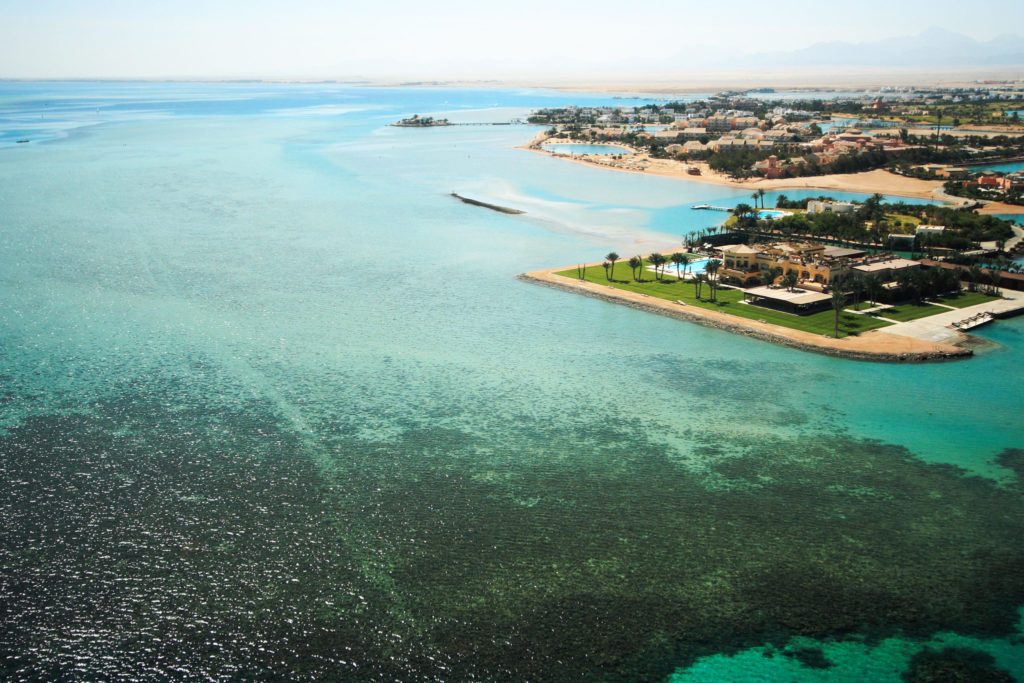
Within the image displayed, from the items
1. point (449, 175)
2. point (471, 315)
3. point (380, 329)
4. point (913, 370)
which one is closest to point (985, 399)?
point (913, 370)

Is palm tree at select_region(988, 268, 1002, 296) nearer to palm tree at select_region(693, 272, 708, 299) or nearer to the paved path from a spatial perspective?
the paved path

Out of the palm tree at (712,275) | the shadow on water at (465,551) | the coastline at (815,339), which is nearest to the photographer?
the shadow on water at (465,551)

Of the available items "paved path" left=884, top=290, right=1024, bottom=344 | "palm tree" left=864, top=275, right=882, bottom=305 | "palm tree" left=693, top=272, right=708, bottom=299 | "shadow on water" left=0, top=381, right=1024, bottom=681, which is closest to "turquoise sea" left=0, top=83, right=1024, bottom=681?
"shadow on water" left=0, top=381, right=1024, bottom=681

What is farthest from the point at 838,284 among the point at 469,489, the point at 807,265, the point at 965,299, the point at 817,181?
the point at 817,181

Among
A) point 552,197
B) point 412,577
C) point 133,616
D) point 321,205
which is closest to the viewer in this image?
point 133,616

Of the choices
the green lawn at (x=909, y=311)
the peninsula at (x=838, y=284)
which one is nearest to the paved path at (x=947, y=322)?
the peninsula at (x=838, y=284)

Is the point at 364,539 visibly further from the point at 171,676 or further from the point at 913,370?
the point at 913,370

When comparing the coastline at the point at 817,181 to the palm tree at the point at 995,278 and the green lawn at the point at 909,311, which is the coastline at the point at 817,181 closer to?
the palm tree at the point at 995,278
